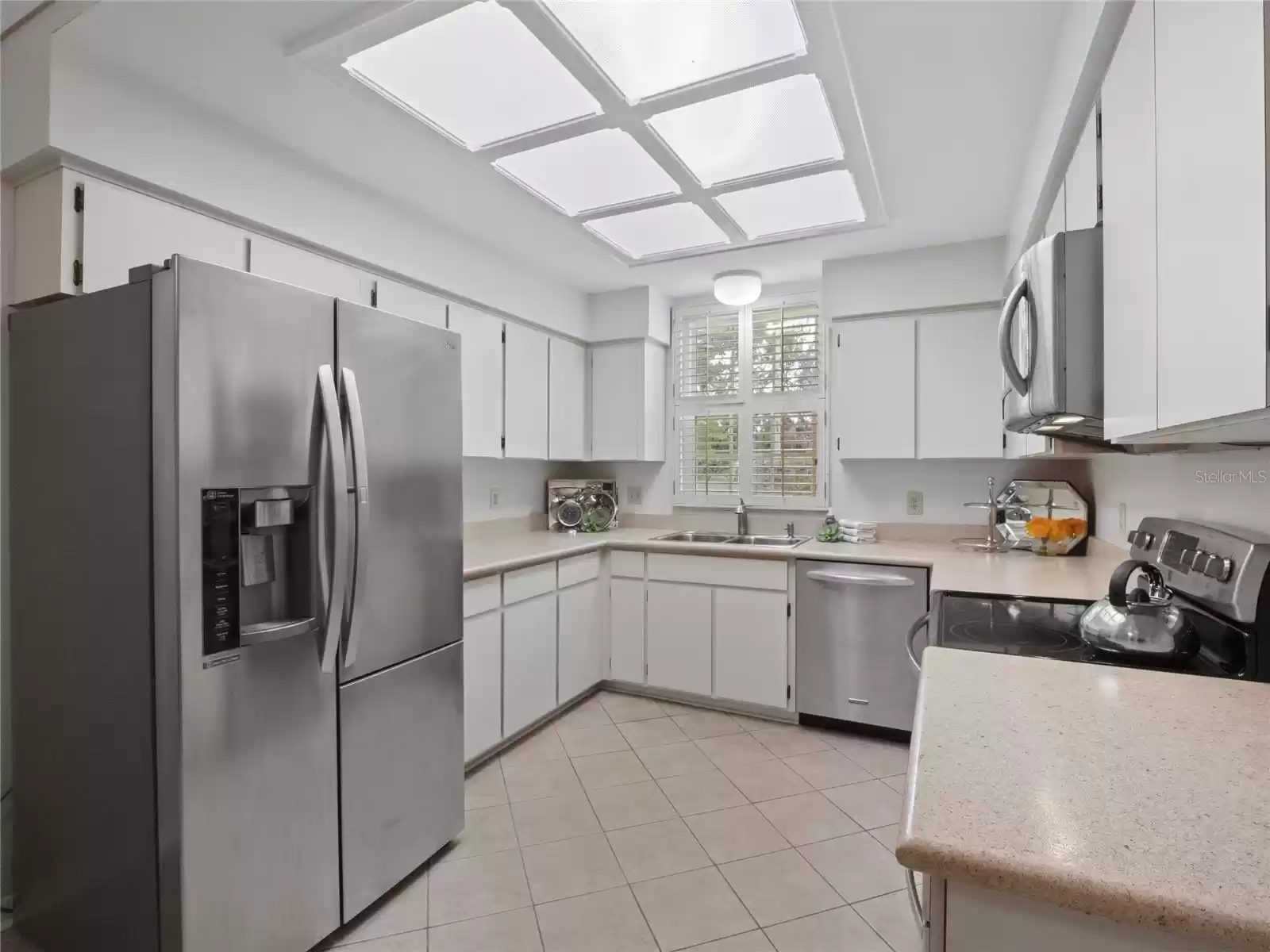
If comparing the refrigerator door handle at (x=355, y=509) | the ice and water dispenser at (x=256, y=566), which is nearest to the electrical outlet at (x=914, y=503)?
the refrigerator door handle at (x=355, y=509)

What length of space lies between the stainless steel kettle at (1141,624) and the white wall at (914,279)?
2.14 meters

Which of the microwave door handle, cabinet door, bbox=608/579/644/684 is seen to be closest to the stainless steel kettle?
the microwave door handle

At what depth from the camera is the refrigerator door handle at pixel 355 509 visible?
1646 mm

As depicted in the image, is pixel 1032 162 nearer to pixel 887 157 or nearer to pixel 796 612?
pixel 887 157

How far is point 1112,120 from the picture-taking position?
3.74 ft

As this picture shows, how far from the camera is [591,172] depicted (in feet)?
7.48

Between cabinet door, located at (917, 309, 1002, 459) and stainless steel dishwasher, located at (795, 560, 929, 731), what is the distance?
74 cm

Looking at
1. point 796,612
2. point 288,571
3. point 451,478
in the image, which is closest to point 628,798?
point 796,612

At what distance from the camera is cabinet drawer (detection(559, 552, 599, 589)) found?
3139mm

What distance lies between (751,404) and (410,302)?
2108mm

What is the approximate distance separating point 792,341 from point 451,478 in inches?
97.1

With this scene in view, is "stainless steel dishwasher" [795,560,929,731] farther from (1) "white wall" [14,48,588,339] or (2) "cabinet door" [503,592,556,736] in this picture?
(1) "white wall" [14,48,588,339]

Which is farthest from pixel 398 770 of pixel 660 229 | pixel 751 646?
pixel 660 229

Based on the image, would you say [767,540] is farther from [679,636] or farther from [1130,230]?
[1130,230]
